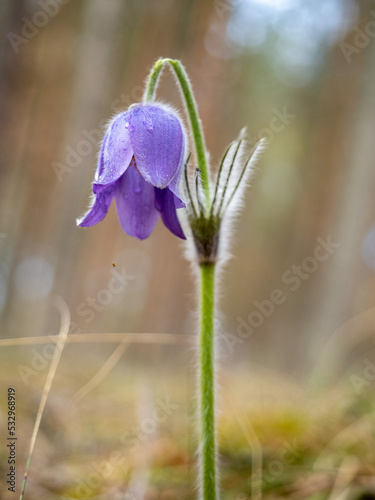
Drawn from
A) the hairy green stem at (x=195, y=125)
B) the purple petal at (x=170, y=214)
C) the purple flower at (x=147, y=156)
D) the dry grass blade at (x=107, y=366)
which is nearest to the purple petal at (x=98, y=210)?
the purple flower at (x=147, y=156)

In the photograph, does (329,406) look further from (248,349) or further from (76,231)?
(248,349)

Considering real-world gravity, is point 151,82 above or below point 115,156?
above

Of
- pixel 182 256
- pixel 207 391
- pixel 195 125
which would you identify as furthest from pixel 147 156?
pixel 182 256

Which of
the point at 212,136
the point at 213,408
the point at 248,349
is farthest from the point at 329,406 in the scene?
the point at 212,136

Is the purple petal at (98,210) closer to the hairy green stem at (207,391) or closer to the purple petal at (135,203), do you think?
the purple petal at (135,203)

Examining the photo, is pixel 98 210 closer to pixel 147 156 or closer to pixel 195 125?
pixel 147 156

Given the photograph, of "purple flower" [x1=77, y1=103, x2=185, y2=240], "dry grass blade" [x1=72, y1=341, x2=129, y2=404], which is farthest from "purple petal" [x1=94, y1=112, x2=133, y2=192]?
"dry grass blade" [x1=72, y1=341, x2=129, y2=404]
